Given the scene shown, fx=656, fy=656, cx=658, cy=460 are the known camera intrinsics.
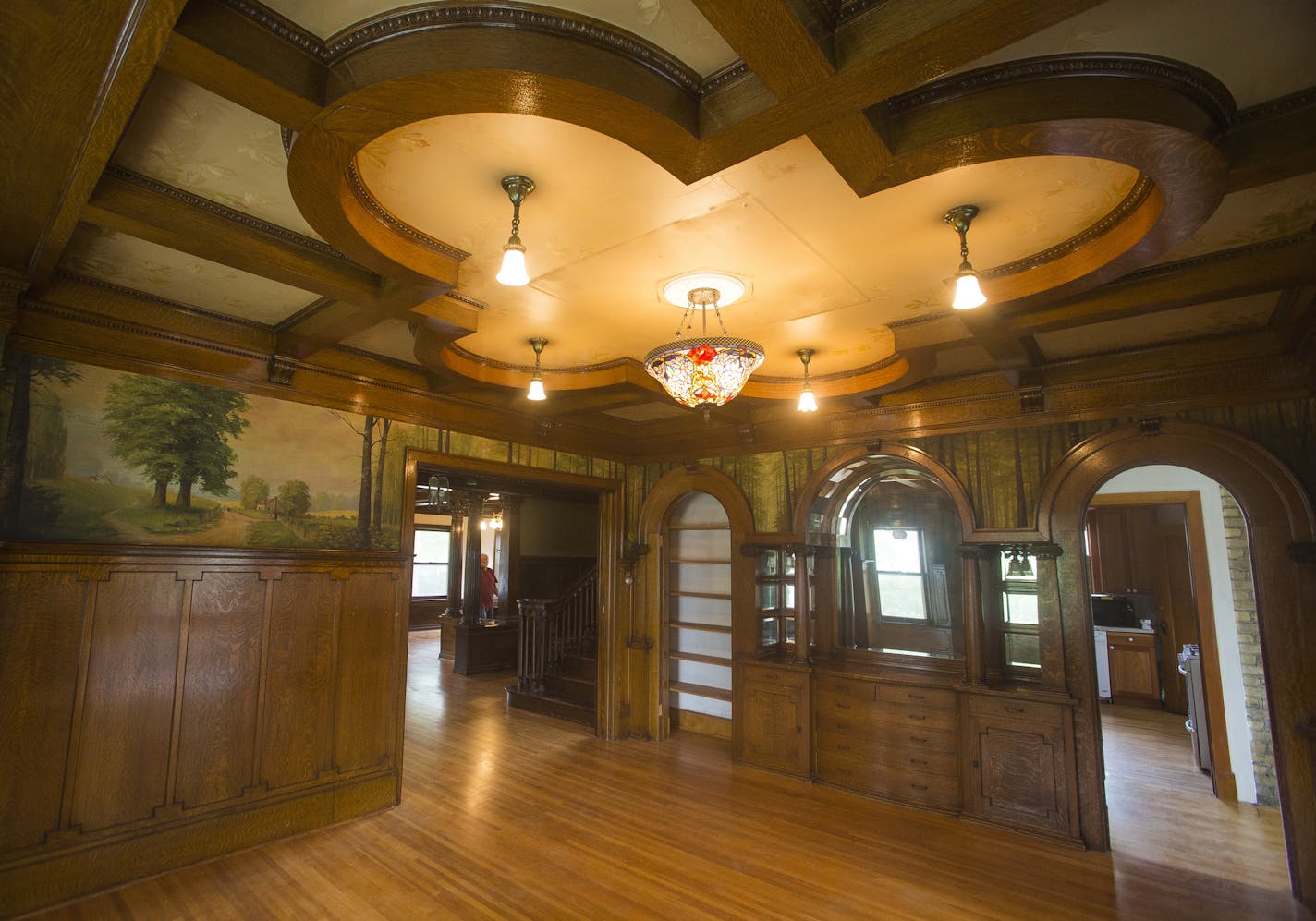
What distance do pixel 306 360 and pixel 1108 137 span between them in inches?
181

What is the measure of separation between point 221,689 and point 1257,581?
647 centimetres

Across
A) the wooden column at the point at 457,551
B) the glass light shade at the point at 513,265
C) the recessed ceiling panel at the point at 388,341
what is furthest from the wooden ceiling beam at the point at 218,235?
the wooden column at the point at 457,551

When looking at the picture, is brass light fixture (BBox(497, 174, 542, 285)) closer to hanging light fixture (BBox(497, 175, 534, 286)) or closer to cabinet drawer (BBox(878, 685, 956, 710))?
hanging light fixture (BBox(497, 175, 534, 286))

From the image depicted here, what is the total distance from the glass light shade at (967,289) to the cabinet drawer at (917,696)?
3383 mm

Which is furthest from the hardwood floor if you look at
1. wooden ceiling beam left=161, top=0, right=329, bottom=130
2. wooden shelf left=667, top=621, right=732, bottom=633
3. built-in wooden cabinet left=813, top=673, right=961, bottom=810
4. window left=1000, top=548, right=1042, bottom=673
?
wooden ceiling beam left=161, top=0, right=329, bottom=130

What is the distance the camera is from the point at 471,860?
4016 mm

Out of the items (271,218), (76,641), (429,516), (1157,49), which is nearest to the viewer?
(1157,49)

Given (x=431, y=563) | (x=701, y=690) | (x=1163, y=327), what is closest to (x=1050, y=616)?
(x=1163, y=327)

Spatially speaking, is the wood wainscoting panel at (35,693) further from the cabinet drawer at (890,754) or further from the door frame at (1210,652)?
the door frame at (1210,652)

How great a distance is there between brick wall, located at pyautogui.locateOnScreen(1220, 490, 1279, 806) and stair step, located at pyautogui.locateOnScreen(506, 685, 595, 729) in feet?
18.5

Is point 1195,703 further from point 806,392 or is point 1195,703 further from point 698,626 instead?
point 806,392

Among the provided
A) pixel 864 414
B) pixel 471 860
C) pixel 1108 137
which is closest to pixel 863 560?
pixel 864 414

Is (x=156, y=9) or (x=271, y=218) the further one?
(x=271, y=218)

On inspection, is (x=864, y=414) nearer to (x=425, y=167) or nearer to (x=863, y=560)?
(x=863, y=560)
